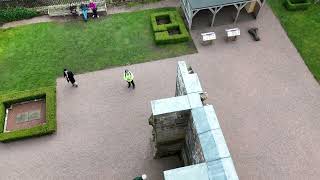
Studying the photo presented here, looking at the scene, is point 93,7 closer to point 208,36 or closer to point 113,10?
point 113,10

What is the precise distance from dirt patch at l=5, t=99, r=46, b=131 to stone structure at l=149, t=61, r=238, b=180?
29.6 feet

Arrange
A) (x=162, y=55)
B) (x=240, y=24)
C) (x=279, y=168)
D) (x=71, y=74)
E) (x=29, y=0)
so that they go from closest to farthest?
(x=279, y=168) < (x=71, y=74) < (x=162, y=55) < (x=240, y=24) < (x=29, y=0)

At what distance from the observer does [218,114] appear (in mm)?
22578

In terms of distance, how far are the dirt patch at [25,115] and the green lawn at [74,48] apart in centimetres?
141

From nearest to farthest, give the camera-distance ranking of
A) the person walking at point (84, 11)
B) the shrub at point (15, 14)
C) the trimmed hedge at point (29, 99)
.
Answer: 1. the trimmed hedge at point (29, 99)
2. the person walking at point (84, 11)
3. the shrub at point (15, 14)

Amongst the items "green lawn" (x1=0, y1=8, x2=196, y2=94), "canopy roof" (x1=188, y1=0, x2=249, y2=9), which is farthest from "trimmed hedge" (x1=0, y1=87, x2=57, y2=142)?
"canopy roof" (x1=188, y1=0, x2=249, y2=9)

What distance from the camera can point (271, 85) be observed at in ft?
78.9

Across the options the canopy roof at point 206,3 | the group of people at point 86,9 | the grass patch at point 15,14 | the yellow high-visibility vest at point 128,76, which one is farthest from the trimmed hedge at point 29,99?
the canopy roof at point 206,3

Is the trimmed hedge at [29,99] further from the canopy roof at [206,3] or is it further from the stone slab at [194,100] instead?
the canopy roof at [206,3]

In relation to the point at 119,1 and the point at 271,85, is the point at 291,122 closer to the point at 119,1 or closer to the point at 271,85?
the point at 271,85

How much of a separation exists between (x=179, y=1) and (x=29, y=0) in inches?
526

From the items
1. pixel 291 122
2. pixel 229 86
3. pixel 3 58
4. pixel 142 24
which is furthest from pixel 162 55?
pixel 3 58

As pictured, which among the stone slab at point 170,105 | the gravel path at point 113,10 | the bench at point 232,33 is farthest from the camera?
the gravel path at point 113,10

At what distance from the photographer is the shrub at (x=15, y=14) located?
28.5m
